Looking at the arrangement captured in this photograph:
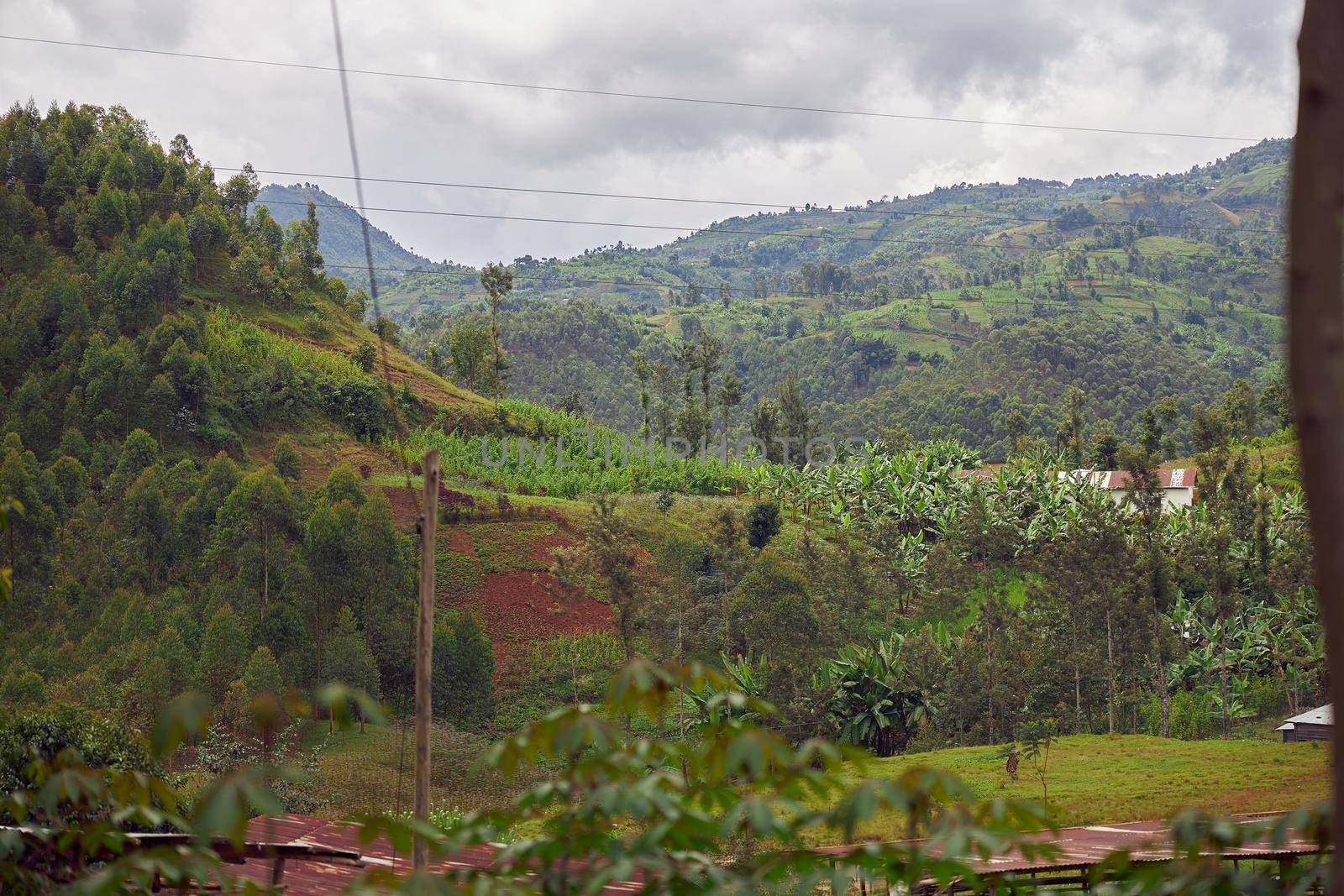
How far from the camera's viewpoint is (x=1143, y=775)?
15.5 m

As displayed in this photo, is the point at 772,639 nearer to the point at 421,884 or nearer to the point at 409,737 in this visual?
the point at 409,737

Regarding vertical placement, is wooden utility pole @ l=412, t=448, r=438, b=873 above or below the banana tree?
above

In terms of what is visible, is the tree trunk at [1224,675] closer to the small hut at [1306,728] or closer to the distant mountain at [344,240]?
the small hut at [1306,728]

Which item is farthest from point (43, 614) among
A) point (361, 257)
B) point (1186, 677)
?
point (361, 257)

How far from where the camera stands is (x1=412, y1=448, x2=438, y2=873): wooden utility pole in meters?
4.73

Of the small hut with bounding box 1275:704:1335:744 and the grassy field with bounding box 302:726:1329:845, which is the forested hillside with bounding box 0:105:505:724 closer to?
the grassy field with bounding box 302:726:1329:845

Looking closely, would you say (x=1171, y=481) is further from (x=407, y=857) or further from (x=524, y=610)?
(x=407, y=857)

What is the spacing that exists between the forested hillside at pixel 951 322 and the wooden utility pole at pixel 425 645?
1082 inches

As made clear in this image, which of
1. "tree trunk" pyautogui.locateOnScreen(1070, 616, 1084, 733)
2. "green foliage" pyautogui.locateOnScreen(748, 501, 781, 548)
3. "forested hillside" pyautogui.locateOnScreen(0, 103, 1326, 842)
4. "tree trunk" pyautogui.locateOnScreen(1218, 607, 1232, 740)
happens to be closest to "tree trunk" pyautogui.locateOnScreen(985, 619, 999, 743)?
"forested hillside" pyautogui.locateOnScreen(0, 103, 1326, 842)

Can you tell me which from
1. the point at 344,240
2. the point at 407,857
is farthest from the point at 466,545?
the point at 344,240

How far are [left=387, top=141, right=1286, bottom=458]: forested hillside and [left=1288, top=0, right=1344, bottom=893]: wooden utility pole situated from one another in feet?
104

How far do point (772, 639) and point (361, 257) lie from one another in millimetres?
178966

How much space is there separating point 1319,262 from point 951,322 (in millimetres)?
75551

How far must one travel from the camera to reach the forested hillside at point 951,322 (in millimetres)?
56625
